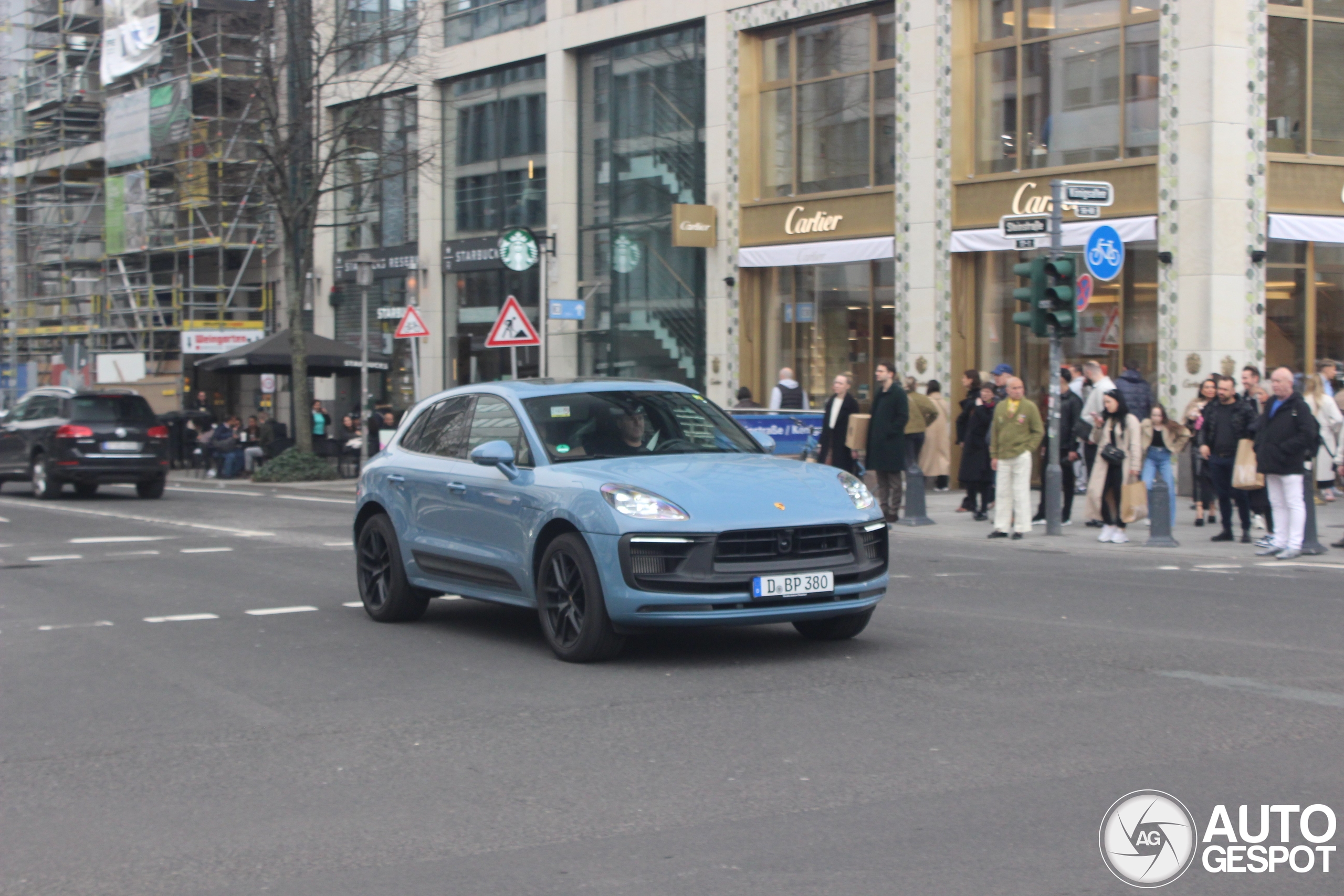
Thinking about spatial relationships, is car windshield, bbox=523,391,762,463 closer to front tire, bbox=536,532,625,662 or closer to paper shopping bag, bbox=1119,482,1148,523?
front tire, bbox=536,532,625,662

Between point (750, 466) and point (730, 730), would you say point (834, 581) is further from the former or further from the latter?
point (730, 730)

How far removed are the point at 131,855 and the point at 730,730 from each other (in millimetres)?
2728

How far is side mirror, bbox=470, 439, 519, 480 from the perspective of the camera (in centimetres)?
909

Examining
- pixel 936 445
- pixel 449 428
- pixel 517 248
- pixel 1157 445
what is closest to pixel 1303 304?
pixel 936 445

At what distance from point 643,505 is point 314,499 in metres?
19.0

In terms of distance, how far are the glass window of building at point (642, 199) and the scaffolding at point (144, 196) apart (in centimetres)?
875

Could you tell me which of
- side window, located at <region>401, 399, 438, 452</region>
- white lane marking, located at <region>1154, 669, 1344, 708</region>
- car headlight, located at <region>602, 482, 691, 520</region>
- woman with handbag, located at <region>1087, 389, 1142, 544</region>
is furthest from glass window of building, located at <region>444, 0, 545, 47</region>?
white lane marking, located at <region>1154, 669, 1344, 708</region>

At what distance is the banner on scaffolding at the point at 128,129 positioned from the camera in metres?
46.0

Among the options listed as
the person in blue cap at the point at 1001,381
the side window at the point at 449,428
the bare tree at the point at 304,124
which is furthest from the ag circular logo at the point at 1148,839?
the bare tree at the point at 304,124

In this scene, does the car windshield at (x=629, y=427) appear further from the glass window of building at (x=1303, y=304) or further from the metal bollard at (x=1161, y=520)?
the glass window of building at (x=1303, y=304)

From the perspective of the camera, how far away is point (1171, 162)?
2150cm

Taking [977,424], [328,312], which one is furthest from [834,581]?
[328,312]

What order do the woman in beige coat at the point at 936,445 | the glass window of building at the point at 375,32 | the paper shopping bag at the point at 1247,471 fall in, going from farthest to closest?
the glass window of building at the point at 375,32 < the woman in beige coat at the point at 936,445 < the paper shopping bag at the point at 1247,471

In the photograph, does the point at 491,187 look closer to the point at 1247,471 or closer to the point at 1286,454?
the point at 1247,471
